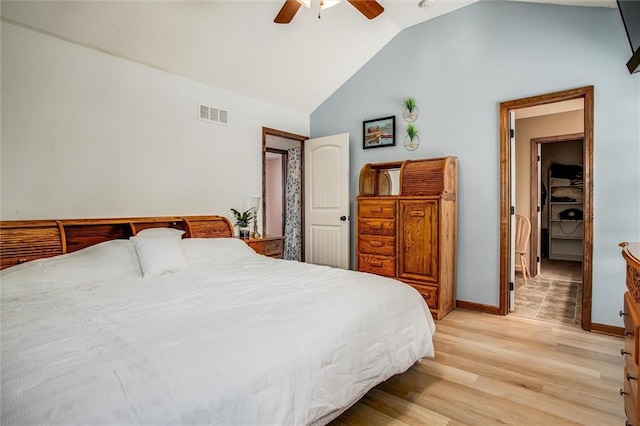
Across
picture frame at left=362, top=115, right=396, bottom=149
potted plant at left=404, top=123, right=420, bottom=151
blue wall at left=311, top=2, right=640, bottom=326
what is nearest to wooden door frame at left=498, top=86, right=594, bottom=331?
blue wall at left=311, top=2, right=640, bottom=326

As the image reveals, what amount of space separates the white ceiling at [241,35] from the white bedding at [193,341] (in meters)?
1.82

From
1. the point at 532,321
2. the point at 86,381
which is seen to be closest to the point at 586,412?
the point at 532,321

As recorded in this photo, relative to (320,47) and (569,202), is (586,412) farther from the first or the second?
(569,202)

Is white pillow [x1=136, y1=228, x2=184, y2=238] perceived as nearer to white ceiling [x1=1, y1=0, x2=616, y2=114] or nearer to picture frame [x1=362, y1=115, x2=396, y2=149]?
white ceiling [x1=1, y1=0, x2=616, y2=114]

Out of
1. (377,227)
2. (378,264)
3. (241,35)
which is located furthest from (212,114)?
(378,264)

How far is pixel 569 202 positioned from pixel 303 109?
18.6ft

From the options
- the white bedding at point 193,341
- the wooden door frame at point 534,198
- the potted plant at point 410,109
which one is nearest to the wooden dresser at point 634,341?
the white bedding at point 193,341

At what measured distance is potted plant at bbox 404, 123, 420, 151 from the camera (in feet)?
12.8

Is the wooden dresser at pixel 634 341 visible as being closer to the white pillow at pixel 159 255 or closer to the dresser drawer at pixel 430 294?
the dresser drawer at pixel 430 294

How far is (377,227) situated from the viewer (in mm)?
3695

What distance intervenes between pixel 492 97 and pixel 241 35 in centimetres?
264

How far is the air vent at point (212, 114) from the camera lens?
3648 mm

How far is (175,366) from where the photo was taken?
39.9 inches

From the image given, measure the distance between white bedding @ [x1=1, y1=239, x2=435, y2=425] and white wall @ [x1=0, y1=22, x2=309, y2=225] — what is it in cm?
78
